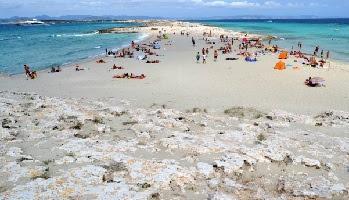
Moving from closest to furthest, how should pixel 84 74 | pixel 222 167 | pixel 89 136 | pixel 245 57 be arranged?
pixel 222 167 < pixel 89 136 < pixel 84 74 < pixel 245 57

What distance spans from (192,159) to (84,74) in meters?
22.7

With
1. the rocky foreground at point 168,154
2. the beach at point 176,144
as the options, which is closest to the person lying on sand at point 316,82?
the beach at point 176,144

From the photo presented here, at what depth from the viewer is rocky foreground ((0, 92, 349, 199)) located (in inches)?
406

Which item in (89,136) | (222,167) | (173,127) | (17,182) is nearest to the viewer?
(17,182)

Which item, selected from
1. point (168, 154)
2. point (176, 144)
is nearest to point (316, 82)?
point (176, 144)

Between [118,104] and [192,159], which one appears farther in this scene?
[118,104]

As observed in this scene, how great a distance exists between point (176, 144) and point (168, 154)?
2.39ft

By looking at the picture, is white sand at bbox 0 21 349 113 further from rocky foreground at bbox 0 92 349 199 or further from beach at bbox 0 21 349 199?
rocky foreground at bbox 0 92 349 199

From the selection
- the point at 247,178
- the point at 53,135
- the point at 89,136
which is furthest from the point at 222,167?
the point at 53,135

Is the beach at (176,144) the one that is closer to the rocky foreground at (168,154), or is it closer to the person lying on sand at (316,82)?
the rocky foreground at (168,154)

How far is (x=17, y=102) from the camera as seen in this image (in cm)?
1942

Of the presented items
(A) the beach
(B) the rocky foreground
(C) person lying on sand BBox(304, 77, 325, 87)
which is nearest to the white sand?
(A) the beach

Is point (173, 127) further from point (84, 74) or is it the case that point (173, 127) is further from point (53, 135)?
point (84, 74)

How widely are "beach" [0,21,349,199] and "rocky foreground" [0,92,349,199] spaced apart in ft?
0.11
